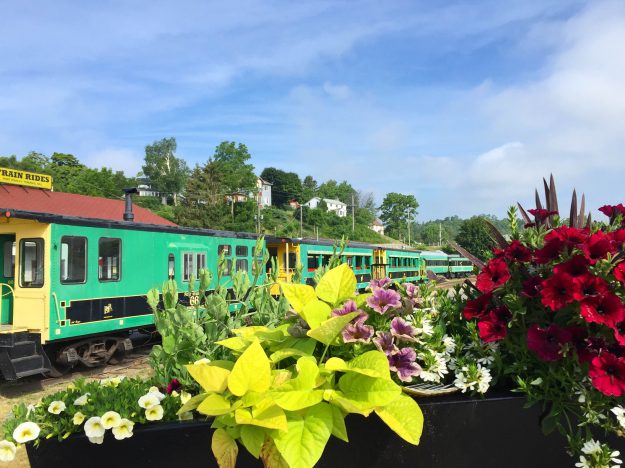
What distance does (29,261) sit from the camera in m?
8.45

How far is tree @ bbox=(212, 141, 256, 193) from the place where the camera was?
7194 cm

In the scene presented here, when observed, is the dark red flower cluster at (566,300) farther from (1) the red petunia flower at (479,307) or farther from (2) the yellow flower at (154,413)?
(2) the yellow flower at (154,413)

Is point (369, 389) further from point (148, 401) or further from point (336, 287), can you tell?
point (148, 401)

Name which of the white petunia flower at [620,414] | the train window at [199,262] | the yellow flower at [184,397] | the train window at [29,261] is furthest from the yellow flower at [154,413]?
the train window at [199,262]

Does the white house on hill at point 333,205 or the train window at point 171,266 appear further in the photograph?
the white house on hill at point 333,205

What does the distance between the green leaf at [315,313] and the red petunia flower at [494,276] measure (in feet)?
2.10

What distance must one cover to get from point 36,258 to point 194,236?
12.5 feet

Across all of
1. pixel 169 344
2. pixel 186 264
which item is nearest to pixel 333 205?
pixel 186 264

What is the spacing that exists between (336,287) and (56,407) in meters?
1.17

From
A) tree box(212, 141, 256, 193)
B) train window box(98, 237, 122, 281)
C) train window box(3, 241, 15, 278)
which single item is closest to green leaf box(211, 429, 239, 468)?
train window box(98, 237, 122, 281)

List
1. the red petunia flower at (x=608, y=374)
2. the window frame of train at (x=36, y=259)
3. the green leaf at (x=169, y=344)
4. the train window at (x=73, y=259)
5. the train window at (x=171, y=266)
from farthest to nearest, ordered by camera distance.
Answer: the train window at (x=171, y=266), the train window at (x=73, y=259), the window frame of train at (x=36, y=259), the green leaf at (x=169, y=344), the red petunia flower at (x=608, y=374)

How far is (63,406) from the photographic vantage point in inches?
75.6

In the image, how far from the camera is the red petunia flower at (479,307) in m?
2.07

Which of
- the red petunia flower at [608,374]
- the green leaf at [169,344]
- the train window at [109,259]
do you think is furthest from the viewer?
the train window at [109,259]
